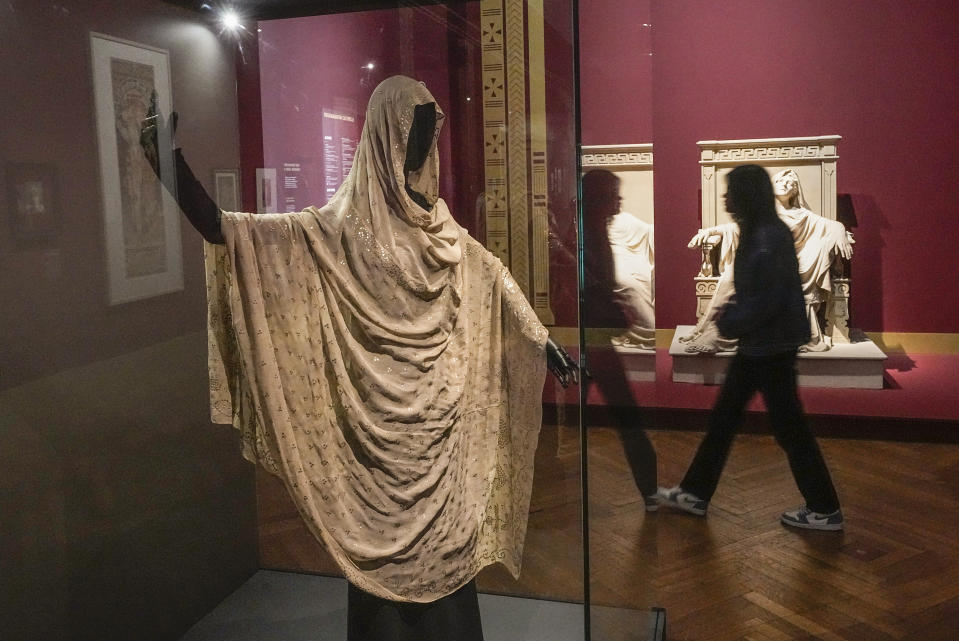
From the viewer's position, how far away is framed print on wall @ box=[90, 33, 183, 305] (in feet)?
4.80

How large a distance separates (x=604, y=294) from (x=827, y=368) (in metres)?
3.98

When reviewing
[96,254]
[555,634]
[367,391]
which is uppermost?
[96,254]

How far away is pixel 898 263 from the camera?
624 cm

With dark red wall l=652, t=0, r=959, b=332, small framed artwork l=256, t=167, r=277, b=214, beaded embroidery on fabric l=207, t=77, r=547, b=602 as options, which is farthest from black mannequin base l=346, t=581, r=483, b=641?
dark red wall l=652, t=0, r=959, b=332

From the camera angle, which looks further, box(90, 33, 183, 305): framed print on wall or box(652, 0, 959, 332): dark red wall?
box(652, 0, 959, 332): dark red wall

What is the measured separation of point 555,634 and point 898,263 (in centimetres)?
511

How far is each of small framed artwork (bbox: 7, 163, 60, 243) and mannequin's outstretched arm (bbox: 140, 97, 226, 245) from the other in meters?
0.16

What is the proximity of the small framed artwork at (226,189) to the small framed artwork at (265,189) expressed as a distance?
4 cm

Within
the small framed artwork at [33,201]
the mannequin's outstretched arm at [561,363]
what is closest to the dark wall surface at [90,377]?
the small framed artwork at [33,201]

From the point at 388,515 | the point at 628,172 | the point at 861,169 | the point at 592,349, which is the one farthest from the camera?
the point at 861,169

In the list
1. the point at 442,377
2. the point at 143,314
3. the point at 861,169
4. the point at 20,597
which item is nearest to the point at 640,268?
the point at 442,377

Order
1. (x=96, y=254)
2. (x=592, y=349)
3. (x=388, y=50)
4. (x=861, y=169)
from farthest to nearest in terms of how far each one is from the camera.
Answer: (x=861, y=169), (x=592, y=349), (x=388, y=50), (x=96, y=254)

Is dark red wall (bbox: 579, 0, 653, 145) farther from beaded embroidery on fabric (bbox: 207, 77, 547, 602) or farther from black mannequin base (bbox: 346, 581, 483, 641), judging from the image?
black mannequin base (bbox: 346, 581, 483, 641)

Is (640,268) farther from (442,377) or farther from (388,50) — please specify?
(388,50)
